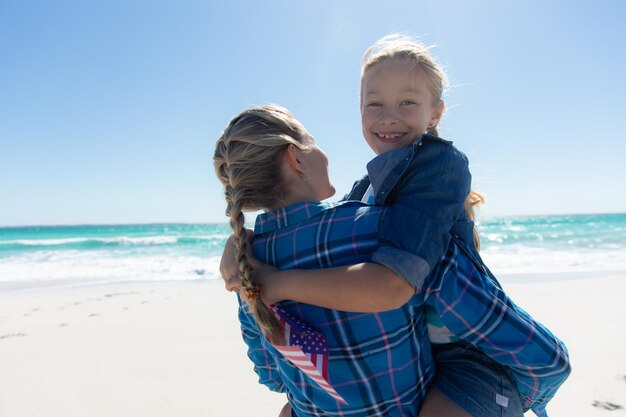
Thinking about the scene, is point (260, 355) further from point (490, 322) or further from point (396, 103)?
point (396, 103)

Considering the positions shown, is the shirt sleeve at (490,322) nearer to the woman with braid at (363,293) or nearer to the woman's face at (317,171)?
the woman with braid at (363,293)

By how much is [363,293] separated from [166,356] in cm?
369

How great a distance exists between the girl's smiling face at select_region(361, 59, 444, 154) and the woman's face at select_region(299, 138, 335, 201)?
0.32 metres

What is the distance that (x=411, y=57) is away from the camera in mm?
1581

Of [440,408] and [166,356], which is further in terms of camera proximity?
[166,356]

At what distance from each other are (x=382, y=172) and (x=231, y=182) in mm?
470

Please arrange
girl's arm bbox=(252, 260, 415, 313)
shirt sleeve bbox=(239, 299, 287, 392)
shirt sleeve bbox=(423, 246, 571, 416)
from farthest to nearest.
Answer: shirt sleeve bbox=(239, 299, 287, 392), shirt sleeve bbox=(423, 246, 571, 416), girl's arm bbox=(252, 260, 415, 313)

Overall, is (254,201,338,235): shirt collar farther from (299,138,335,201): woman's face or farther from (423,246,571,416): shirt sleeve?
(423,246,571,416): shirt sleeve

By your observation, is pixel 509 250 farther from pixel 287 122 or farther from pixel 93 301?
pixel 287 122

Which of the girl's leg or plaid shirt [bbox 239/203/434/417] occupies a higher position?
plaid shirt [bbox 239/203/434/417]

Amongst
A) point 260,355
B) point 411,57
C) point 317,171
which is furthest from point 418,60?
point 260,355

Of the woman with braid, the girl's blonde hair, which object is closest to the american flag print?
the woman with braid

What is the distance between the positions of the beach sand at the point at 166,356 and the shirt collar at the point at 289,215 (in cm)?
229

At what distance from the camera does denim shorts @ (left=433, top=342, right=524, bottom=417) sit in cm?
125
